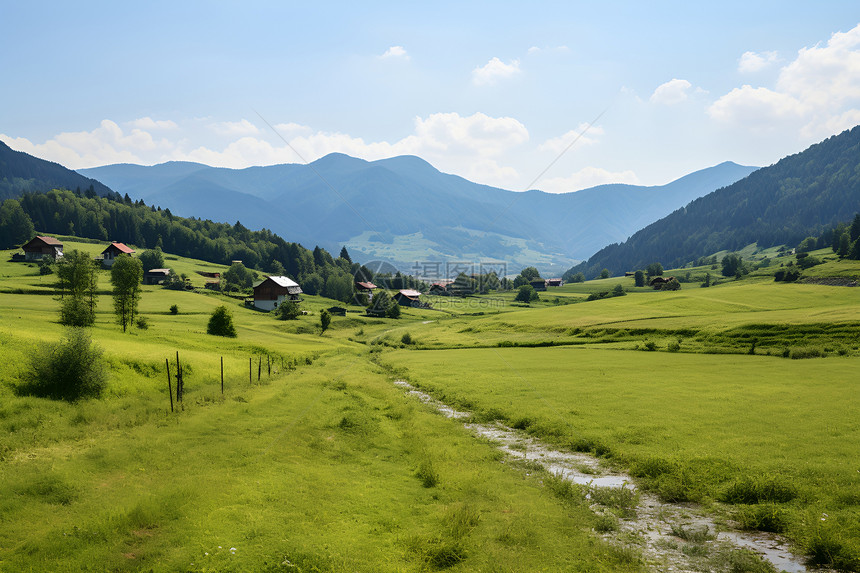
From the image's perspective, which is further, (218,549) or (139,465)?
(139,465)

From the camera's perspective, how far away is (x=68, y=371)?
94.5 feet

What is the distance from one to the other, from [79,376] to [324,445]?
1775 centimetres

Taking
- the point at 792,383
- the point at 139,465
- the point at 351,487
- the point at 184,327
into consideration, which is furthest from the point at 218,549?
the point at 184,327

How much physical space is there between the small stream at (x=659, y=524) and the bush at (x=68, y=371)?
27433 mm

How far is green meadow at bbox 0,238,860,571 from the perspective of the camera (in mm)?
14359

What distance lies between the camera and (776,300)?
94812mm

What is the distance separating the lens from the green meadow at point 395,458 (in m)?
14.4

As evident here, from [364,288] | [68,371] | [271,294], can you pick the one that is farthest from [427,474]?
[364,288]

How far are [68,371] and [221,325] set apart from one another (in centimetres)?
4129

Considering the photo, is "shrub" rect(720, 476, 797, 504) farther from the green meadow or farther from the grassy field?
the grassy field

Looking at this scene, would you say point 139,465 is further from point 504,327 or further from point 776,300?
point 776,300

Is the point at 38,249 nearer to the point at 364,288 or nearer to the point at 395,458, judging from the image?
the point at 364,288

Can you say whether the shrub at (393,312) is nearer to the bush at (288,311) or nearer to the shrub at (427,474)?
the bush at (288,311)

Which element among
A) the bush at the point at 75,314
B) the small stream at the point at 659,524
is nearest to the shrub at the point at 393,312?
the bush at the point at 75,314
